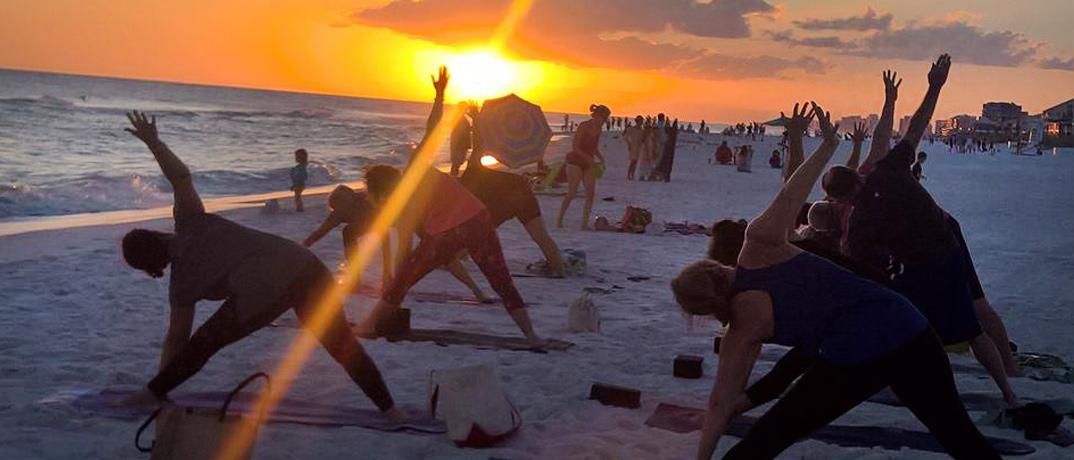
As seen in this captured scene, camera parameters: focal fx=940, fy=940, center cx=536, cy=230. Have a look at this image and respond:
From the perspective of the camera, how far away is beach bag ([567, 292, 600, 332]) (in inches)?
334

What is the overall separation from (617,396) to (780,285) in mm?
2746

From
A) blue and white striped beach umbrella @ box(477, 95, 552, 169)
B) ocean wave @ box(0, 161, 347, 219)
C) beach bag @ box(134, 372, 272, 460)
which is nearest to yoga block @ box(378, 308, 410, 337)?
beach bag @ box(134, 372, 272, 460)

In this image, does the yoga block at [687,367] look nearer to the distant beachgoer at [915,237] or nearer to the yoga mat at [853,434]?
the yoga mat at [853,434]

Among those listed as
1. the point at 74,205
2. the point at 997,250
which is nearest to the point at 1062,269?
the point at 997,250

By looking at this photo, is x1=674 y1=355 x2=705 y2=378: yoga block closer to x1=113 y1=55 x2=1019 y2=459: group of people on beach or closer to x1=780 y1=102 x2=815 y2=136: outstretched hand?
x1=113 y1=55 x2=1019 y2=459: group of people on beach

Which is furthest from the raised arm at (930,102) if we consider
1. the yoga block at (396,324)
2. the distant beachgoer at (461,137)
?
the distant beachgoer at (461,137)

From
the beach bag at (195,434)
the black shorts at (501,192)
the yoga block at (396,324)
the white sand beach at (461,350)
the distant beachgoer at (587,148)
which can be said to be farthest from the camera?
the distant beachgoer at (587,148)

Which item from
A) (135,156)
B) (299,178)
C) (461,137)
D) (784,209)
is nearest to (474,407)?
(784,209)

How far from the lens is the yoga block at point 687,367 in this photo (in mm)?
7090

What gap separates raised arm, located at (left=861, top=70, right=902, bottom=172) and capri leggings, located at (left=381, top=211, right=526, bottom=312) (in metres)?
2.69

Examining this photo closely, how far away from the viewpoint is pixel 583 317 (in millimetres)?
8484

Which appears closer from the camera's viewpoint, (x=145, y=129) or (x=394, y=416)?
(x=145, y=129)

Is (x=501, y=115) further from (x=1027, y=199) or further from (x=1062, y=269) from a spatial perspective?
(x=1027, y=199)

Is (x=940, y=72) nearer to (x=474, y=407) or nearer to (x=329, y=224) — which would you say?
(x=474, y=407)
